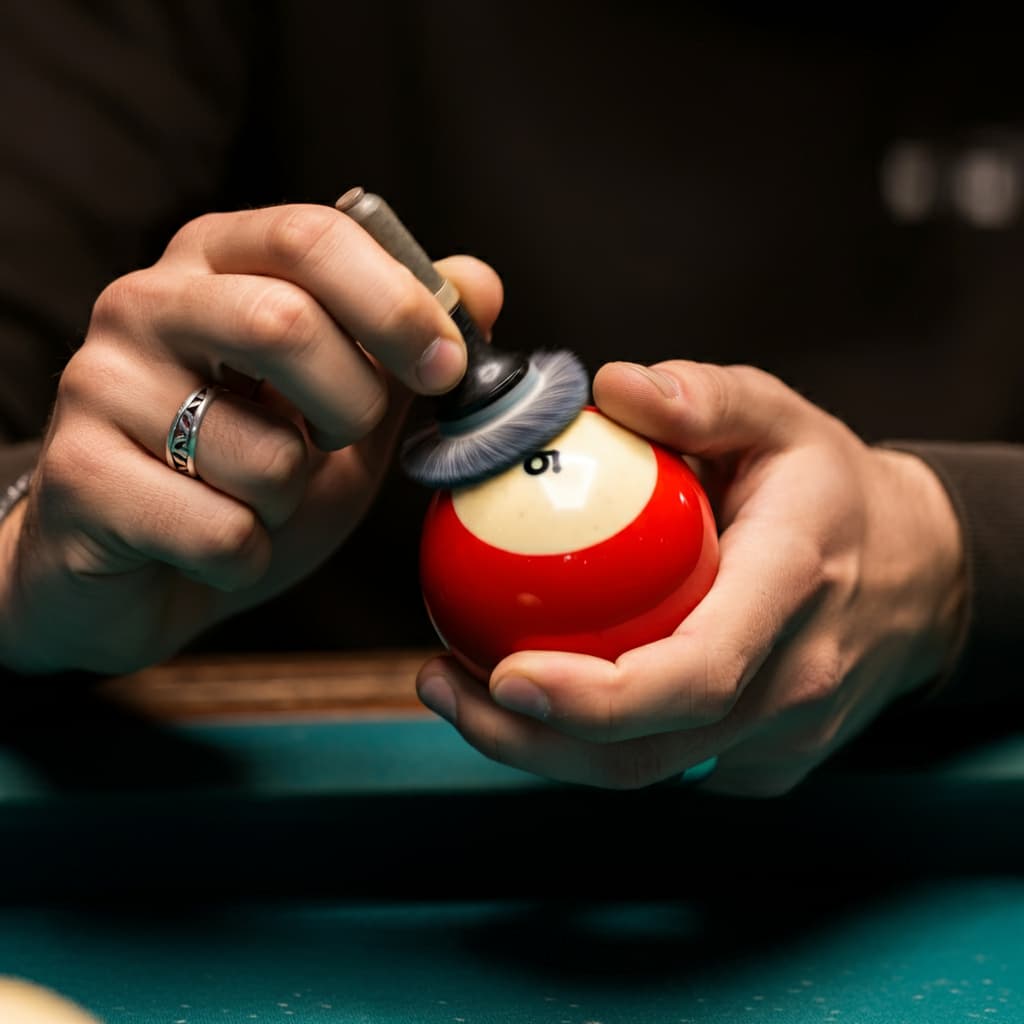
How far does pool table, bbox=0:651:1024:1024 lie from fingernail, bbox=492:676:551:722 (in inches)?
7.6

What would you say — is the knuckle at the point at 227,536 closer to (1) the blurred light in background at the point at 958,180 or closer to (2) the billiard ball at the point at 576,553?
(2) the billiard ball at the point at 576,553

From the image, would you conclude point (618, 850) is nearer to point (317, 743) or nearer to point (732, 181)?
point (317, 743)

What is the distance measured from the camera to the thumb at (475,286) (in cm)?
90

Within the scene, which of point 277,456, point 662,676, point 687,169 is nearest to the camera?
point 662,676

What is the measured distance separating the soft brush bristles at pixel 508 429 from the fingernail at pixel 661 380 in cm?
4

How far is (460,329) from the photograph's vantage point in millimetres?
820

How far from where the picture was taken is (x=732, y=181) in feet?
5.86

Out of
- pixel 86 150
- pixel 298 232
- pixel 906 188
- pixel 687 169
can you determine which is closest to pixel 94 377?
pixel 298 232

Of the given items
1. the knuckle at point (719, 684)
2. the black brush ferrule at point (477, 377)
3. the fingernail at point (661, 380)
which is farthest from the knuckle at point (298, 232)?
the knuckle at point (719, 684)

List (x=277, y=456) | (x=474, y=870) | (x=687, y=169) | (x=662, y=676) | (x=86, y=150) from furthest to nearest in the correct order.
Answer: (x=687, y=169) → (x=86, y=150) → (x=474, y=870) → (x=277, y=456) → (x=662, y=676)

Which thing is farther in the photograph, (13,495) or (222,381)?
(13,495)

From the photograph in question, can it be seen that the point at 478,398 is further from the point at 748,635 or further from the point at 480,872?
the point at 480,872

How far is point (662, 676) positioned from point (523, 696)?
8 cm

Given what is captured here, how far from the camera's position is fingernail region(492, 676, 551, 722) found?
0.71 metres
